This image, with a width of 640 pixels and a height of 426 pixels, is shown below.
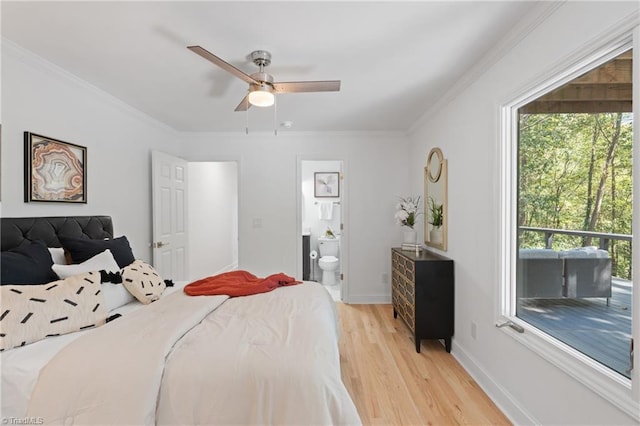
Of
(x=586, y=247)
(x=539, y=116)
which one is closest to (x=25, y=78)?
(x=539, y=116)

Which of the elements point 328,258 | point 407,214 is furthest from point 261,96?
point 328,258

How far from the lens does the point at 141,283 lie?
2.32 meters

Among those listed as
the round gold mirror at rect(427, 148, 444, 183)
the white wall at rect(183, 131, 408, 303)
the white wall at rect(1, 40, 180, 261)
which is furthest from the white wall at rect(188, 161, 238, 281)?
the round gold mirror at rect(427, 148, 444, 183)

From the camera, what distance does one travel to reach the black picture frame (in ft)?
7.39

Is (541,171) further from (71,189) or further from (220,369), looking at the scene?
(71,189)

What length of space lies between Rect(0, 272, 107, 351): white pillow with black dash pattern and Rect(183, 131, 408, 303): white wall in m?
2.75

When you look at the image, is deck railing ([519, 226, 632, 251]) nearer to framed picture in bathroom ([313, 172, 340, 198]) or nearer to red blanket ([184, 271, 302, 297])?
red blanket ([184, 271, 302, 297])

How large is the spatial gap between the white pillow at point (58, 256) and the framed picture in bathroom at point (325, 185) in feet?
14.1

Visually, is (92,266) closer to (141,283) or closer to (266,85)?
(141,283)

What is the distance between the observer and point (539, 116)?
6.51 feet

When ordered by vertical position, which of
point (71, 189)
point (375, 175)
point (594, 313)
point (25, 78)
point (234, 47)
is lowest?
point (594, 313)

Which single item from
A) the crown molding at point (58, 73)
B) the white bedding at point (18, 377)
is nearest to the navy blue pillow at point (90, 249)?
the white bedding at point (18, 377)

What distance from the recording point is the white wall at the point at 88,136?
2.16 meters

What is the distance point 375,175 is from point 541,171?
2688mm
